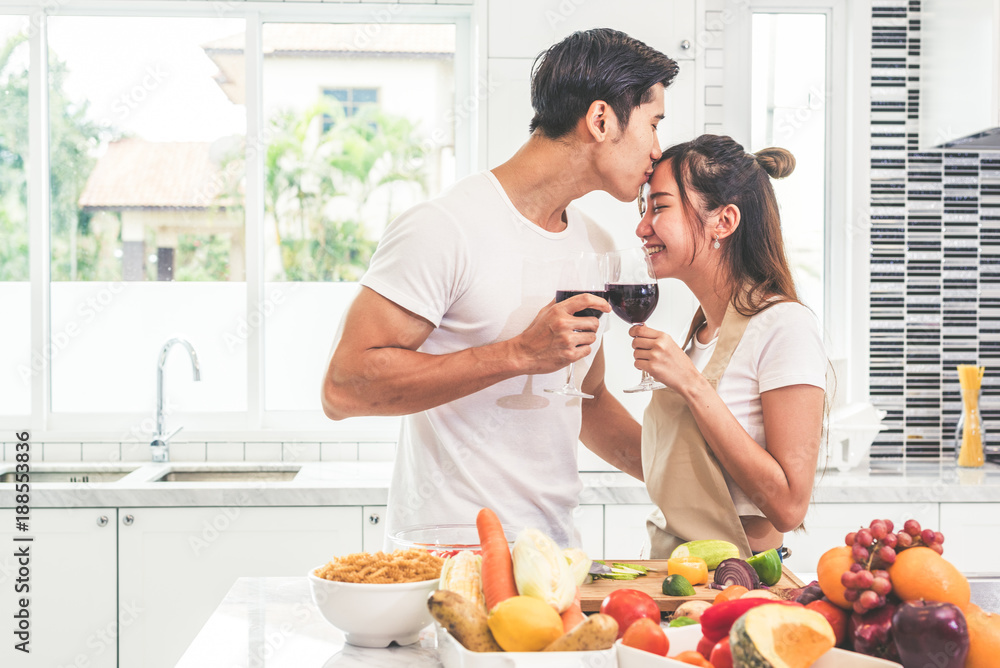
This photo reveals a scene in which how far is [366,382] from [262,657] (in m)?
0.48

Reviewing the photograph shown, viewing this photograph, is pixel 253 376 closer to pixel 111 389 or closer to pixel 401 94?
pixel 111 389

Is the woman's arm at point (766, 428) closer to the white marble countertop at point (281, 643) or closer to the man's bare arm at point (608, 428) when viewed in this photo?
the man's bare arm at point (608, 428)

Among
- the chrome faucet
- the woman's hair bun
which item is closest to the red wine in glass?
the woman's hair bun

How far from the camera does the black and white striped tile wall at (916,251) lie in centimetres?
312

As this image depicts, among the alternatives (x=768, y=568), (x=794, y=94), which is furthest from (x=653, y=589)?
(x=794, y=94)

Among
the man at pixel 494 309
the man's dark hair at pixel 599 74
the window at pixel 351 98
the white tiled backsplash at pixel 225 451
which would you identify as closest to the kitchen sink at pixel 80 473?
the white tiled backsplash at pixel 225 451

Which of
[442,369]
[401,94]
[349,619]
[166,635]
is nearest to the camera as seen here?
[349,619]

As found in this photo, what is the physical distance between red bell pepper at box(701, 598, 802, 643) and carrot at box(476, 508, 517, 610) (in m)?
0.20

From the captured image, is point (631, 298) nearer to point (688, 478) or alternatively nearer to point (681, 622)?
point (688, 478)

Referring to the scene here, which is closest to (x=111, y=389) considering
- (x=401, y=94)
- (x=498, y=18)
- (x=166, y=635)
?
(x=166, y=635)

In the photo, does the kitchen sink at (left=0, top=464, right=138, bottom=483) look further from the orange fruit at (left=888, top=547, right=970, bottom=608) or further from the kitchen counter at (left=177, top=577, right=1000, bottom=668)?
the orange fruit at (left=888, top=547, right=970, bottom=608)

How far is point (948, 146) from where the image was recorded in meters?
2.98

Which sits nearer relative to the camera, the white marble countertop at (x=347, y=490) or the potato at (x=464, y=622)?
the potato at (x=464, y=622)

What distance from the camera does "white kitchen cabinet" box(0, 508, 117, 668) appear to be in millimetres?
2465
